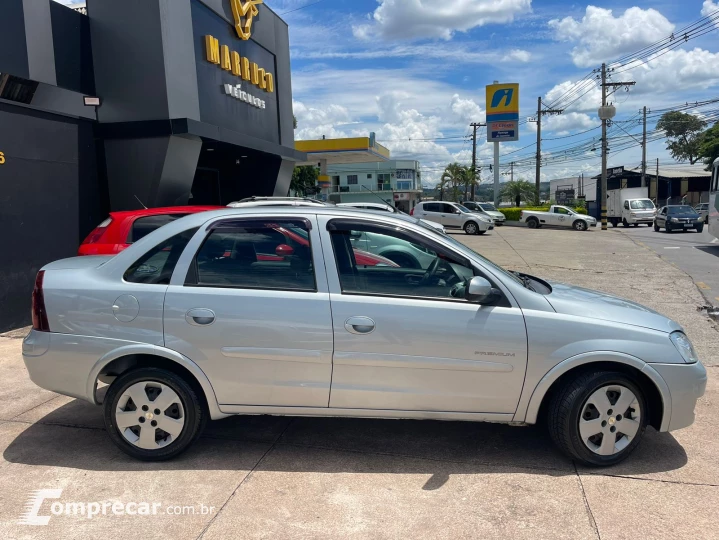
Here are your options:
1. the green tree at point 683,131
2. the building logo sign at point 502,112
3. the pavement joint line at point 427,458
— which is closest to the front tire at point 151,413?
the pavement joint line at point 427,458

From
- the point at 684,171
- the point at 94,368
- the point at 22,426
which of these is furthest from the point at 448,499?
the point at 684,171

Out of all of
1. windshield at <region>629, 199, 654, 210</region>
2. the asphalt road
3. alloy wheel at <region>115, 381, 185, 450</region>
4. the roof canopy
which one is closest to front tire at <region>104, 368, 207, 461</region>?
alloy wheel at <region>115, 381, 185, 450</region>

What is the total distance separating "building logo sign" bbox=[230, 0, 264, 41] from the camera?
1280 cm

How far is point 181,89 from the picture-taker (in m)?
10.3

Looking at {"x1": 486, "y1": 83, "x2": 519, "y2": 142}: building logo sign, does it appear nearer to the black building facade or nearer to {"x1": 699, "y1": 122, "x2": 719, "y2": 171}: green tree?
{"x1": 699, "y1": 122, "x2": 719, "y2": 171}: green tree

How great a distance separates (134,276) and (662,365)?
347 cm

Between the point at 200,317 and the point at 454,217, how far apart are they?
1029 inches

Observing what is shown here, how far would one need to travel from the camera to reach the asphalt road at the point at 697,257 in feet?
36.1

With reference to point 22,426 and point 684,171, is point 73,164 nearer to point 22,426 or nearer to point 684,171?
point 22,426

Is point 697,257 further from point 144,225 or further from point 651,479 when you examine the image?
point 144,225

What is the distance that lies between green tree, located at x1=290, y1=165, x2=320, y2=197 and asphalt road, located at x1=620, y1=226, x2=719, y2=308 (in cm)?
3401

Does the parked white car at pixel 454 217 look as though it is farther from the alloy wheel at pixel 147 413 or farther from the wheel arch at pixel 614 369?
the alloy wheel at pixel 147 413

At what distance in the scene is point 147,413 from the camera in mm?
3729

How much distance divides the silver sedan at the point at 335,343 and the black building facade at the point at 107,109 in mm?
4610
